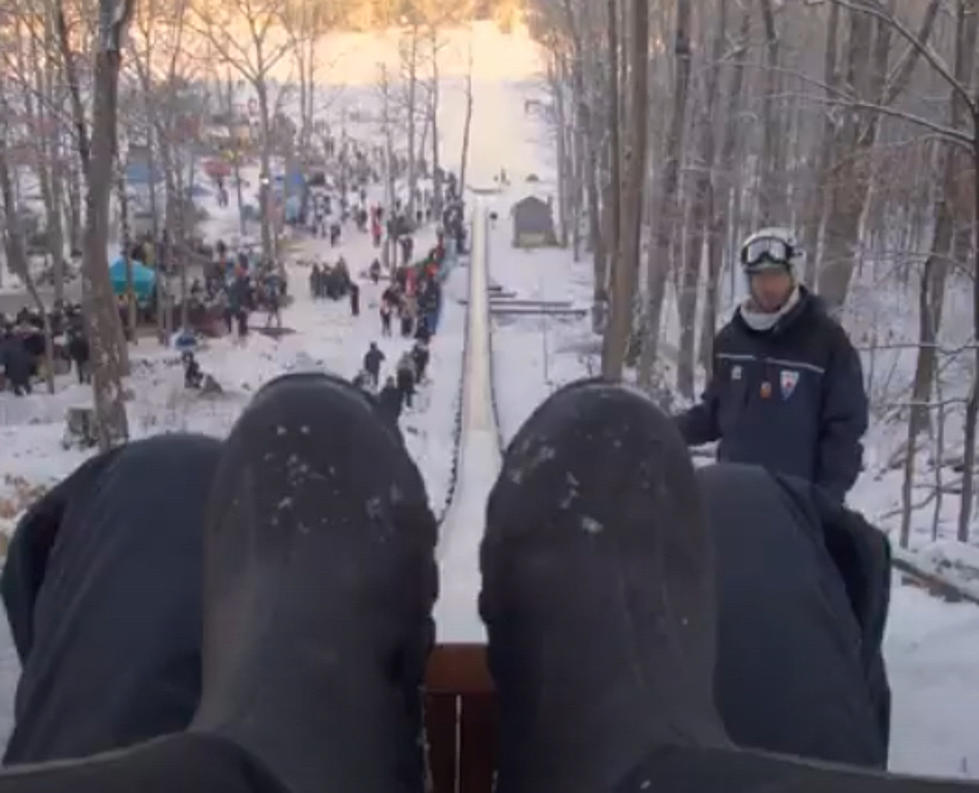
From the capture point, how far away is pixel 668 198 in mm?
18703

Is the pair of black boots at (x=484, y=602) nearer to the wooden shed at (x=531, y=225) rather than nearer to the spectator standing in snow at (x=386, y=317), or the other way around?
the spectator standing in snow at (x=386, y=317)

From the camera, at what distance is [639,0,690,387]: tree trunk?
54.5 ft

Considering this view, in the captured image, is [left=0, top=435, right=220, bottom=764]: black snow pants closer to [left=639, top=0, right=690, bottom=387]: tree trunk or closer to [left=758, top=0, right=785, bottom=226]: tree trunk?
[left=639, top=0, right=690, bottom=387]: tree trunk

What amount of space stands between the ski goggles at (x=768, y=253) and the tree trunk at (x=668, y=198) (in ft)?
40.4

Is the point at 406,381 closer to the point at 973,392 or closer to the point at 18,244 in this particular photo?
the point at 973,392

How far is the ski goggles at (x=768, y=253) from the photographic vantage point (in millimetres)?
3521

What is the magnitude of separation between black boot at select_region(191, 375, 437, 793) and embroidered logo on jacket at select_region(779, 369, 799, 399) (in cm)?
202

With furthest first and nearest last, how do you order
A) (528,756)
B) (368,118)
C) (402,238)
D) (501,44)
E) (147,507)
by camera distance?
(501,44) → (368,118) → (402,238) → (147,507) → (528,756)

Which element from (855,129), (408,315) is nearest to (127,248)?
(408,315)

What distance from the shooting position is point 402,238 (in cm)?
3772

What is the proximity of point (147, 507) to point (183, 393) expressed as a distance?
61.7ft

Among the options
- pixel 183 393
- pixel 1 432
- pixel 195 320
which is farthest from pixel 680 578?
pixel 195 320

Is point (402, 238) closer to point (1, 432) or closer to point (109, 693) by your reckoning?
point (1, 432)

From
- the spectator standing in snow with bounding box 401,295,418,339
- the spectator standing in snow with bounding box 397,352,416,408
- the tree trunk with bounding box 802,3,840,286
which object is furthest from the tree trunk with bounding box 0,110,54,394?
the tree trunk with bounding box 802,3,840,286
